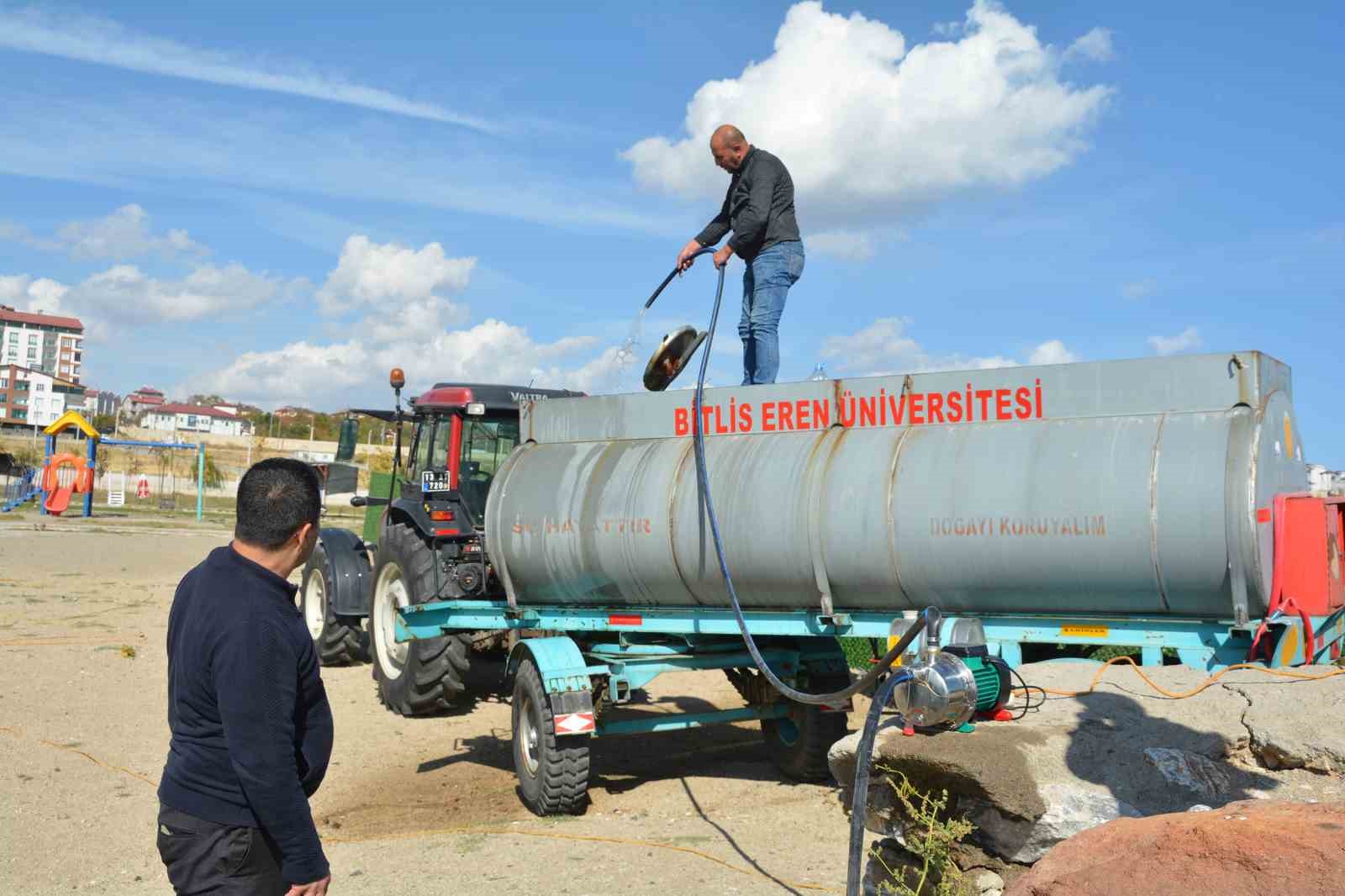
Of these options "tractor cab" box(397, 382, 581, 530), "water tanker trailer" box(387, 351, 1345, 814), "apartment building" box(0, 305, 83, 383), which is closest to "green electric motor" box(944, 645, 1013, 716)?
"water tanker trailer" box(387, 351, 1345, 814)

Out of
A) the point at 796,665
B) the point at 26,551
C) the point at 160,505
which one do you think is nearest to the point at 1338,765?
the point at 796,665

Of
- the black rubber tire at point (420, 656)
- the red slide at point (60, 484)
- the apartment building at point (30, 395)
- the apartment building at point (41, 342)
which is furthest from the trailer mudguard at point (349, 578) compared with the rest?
the apartment building at point (41, 342)

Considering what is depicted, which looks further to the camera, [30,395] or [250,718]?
[30,395]

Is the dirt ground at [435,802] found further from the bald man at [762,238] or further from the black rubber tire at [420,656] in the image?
the bald man at [762,238]

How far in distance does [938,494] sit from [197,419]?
475 ft

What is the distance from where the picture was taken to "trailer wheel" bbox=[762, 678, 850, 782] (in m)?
7.99

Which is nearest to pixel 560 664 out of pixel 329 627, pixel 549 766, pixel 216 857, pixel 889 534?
pixel 549 766

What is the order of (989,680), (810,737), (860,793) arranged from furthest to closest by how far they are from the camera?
(810,737) → (989,680) → (860,793)

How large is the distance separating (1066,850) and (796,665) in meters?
4.39

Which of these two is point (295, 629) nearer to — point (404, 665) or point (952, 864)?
point (952, 864)

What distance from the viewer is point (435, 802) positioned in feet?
25.4

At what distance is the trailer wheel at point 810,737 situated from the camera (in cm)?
799

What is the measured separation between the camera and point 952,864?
4773 millimetres

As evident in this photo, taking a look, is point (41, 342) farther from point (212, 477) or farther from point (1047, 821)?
point (1047, 821)
